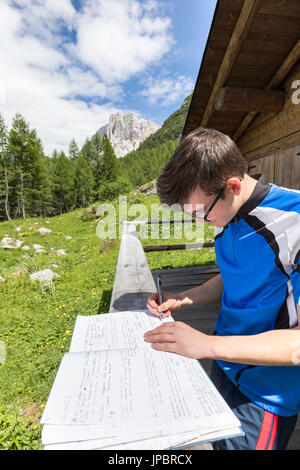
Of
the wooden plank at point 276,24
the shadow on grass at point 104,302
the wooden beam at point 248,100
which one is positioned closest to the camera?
the wooden plank at point 276,24

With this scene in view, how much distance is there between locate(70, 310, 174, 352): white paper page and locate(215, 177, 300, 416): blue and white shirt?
48 cm

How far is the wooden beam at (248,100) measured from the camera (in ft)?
11.8

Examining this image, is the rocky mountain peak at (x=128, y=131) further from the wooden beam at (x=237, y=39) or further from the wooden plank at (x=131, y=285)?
the wooden plank at (x=131, y=285)

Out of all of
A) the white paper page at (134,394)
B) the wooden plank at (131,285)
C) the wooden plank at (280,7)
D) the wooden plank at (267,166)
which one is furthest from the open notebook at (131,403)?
the wooden plank at (267,166)

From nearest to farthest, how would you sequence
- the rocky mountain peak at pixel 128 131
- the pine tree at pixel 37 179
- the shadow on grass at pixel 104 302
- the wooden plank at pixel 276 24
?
1. the wooden plank at pixel 276 24
2. the shadow on grass at pixel 104 302
3. the pine tree at pixel 37 179
4. the rocky mountain peak at pixel 128 131

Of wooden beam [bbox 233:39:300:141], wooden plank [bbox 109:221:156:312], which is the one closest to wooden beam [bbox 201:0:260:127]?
wooden beam [bbox 233:39:300:141]

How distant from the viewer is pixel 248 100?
12.2ft

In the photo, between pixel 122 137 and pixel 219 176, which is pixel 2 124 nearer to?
pixel 219 176

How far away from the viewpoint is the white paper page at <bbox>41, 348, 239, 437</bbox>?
2.49 feet

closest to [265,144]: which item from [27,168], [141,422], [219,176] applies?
Result: [219,176]

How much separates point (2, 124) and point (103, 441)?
104 feet

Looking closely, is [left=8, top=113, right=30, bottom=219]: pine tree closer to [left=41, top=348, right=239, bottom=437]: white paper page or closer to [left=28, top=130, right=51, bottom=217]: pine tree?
[left=28, top=130, right=51, bottom=217]: pine tree
